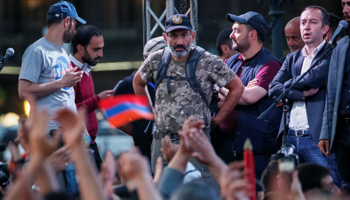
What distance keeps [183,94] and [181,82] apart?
10 cm

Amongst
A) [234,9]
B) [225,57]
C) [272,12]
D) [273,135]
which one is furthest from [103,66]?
[273,135]

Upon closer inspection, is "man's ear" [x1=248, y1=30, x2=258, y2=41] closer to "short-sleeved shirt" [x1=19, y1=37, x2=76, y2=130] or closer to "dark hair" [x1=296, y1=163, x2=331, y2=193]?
"short-sleeved shirt" [x1=19, y1=37, x2=76, y2=130]

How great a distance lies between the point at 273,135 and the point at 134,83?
1339mm

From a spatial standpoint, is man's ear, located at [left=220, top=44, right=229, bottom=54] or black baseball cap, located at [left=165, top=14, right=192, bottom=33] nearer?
black baseball cap, located at [left=165, top=14, right=192, bottom=33]

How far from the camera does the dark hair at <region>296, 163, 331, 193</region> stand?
2992mm

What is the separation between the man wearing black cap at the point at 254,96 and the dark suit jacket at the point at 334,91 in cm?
60

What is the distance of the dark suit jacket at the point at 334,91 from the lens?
4.35 m

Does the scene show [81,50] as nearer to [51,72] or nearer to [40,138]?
[51,72]

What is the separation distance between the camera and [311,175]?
10.00 feet

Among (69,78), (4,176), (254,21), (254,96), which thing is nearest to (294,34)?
(254,21)

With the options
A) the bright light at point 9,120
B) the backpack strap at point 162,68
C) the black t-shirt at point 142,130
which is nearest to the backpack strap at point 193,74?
the backpack strap at point 162,68

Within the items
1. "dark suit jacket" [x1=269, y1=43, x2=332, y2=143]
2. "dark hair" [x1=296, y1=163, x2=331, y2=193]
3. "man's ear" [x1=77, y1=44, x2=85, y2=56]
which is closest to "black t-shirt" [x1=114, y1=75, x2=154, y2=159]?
"man's ear" [x1=77, y1=44, x2=85, y2=56]

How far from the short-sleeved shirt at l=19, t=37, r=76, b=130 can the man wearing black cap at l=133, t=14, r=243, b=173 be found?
2.33ft

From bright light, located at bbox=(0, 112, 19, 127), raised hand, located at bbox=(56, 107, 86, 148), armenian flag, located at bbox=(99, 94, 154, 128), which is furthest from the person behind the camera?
bright light, located at bbox=(0, 112, 19, 127)
